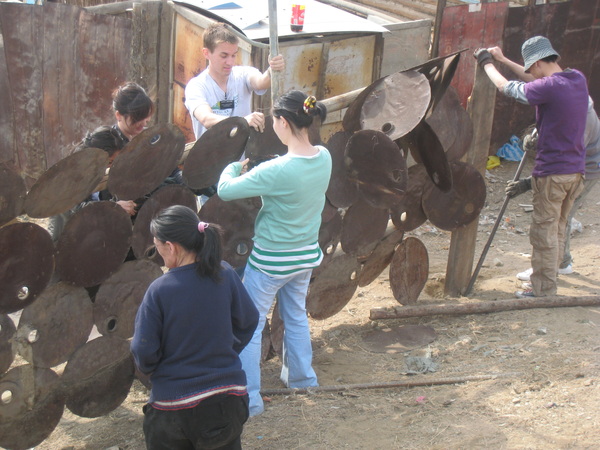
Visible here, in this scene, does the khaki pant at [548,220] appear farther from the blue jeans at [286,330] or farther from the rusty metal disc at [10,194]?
the rusty metal disc at [10,194]

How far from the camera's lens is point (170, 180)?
4027 millimetres

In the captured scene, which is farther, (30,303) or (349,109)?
(349,109)

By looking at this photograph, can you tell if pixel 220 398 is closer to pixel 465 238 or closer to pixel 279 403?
pixel 279 403

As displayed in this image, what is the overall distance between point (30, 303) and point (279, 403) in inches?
60.4

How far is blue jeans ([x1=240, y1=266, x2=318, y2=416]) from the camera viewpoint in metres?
3.86

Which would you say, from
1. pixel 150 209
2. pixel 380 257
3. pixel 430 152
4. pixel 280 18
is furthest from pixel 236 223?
pixel 280 18

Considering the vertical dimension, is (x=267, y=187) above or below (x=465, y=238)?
above

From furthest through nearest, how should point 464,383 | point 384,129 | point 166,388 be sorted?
point 384,129
point 464,383
point 166,388

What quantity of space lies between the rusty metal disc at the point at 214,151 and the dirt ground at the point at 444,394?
4.53 feet

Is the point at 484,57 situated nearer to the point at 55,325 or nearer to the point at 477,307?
the point at 477,307

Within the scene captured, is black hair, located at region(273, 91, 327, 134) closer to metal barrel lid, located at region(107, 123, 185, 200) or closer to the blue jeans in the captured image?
metal barrel lid, located at region(107, 123, 185, 200)

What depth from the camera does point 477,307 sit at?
5258 mm

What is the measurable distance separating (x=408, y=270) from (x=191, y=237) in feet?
9.98

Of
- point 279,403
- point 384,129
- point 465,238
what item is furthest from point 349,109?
point 279,403
